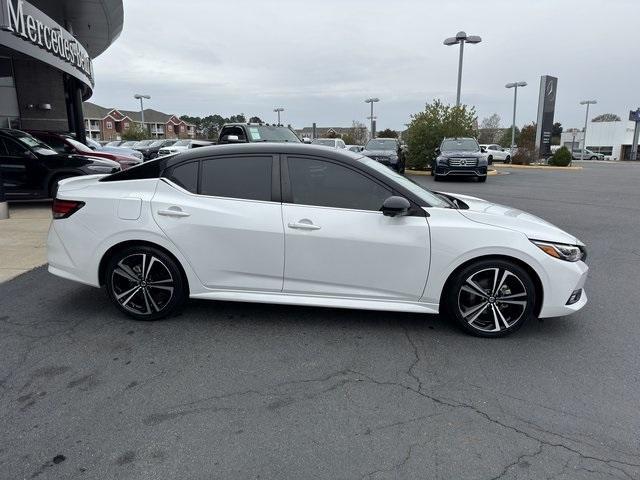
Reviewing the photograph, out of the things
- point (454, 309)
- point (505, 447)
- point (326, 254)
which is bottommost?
point (505, 447)

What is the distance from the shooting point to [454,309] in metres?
3.81

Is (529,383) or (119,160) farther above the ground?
(119,160)

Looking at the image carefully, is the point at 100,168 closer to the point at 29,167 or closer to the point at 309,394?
the point at 29,167

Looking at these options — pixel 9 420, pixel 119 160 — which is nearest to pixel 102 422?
pixel 9 420

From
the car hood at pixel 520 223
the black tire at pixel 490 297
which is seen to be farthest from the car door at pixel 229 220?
the car hood at pixel 520 223

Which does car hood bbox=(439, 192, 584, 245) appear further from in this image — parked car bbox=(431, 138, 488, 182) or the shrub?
the shrub

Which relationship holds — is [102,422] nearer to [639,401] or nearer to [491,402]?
[491,402]

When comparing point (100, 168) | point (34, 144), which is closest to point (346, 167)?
point (100, 168)

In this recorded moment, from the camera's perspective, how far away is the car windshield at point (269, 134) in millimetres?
13258

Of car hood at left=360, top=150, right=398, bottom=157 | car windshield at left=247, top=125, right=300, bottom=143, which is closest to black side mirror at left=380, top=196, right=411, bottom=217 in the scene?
car windshield at left=247, top=125, right=300, bottom=143

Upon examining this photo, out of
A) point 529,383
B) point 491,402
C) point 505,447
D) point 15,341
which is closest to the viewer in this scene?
point 505,447

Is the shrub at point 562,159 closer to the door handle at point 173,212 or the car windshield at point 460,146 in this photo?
the car windshield at point 460,146

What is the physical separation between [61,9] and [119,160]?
12303mm

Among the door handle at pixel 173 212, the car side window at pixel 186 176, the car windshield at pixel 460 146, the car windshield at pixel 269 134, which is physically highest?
the car windshield at pixel 269 134
